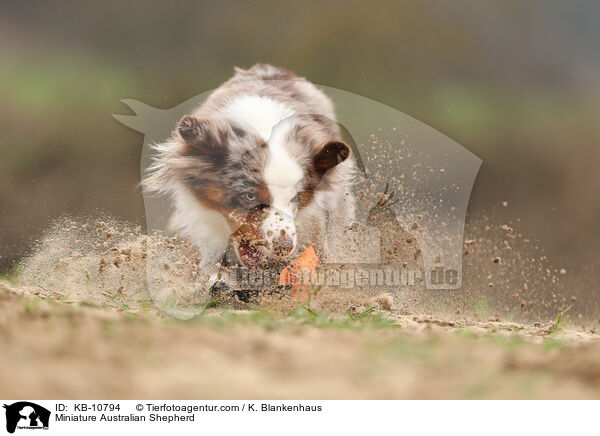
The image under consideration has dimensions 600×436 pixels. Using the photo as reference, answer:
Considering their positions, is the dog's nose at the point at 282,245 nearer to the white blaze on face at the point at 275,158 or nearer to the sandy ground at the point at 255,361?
the white blaze on face at the point at 275,158

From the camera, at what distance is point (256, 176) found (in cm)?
421

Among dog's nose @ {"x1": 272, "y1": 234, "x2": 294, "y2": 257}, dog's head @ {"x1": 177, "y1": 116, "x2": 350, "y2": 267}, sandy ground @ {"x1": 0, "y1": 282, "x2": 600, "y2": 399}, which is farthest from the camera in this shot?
dog's head @ {"x1": 177, "y1": 116, "x2": 350, "y2": 267}

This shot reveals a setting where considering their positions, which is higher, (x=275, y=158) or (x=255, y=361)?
(x=275, y=158)

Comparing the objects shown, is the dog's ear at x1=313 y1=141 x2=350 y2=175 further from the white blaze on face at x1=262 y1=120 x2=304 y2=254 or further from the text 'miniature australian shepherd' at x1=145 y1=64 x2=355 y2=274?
the white blaze on face at x1=262 y1=120 x2=304 y2=254

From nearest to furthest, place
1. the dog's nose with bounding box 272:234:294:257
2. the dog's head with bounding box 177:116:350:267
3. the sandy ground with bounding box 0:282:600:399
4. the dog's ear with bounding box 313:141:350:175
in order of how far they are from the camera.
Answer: the sandy ground with bounding box 0:282:600:399 < the dog's nose with bounding box 272:234:294:257 < the dog's head with bounding box 177:116:350:267 < the dog's ear with bounding box 313:141:350:175

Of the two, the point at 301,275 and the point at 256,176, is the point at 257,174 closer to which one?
the point at 256,176

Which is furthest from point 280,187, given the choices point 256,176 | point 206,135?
point 206,135

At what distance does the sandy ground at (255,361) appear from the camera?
6.66 feet

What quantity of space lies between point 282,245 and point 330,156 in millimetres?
941
